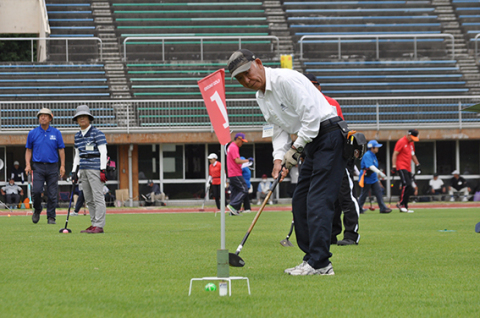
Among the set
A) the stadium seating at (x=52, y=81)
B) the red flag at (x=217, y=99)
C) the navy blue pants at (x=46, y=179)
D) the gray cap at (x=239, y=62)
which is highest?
the stadium seating at (x=52, y=81)

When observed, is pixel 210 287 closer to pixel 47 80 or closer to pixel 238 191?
pixel 238 191

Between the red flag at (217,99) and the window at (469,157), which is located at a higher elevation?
the red flag at (217,99)

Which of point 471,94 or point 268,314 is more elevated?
point 471,94

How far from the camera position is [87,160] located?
36.1 feet

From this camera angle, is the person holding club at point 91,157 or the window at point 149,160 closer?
the person holding club at point 91,157

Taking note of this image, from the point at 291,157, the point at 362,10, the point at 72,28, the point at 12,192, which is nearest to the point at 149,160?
the point at 12,192

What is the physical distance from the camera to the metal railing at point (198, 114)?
26484mm

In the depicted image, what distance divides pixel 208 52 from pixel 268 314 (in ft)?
93.2

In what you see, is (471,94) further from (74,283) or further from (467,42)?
(74,283)

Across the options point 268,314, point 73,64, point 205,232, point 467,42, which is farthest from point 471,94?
point 268,314

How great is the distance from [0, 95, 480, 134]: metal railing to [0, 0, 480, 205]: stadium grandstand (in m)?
0.04

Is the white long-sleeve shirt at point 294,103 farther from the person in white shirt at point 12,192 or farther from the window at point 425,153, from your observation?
the window at point 425,153

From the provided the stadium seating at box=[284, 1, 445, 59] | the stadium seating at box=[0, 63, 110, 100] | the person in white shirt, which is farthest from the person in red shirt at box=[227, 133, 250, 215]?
the stadium seating at box=[284, 1, 445, 59]

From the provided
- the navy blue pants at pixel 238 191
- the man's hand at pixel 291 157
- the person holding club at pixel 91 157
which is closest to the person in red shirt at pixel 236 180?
the navy blue pants at pixel 238 191
